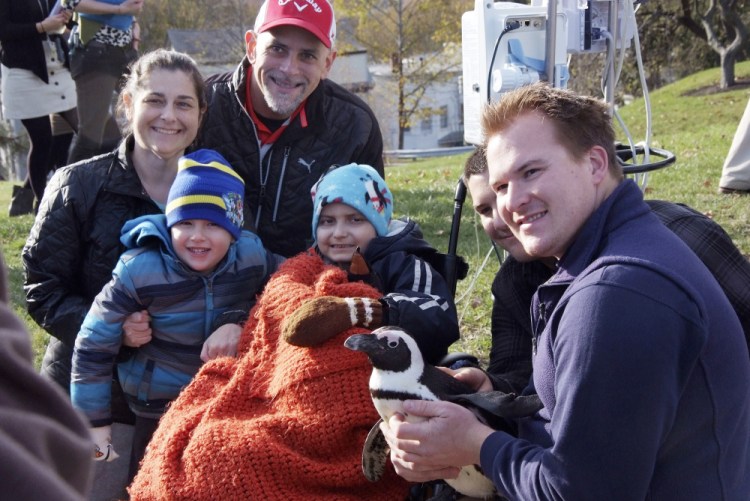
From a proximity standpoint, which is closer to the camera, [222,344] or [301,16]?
[222,344]

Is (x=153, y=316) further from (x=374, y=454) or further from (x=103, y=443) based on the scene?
(x=374, y=454)

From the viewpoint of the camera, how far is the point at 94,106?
6.46 meters

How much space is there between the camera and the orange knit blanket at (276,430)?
2445 millimetres

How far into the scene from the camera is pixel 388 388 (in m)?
2.36

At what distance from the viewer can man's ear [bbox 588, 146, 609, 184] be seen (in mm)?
Result: 2125

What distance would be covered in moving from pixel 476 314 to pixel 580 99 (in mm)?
3080

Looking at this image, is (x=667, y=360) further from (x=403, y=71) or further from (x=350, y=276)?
(x=403, y=71)

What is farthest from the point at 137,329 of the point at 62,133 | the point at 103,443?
the point at 62,133

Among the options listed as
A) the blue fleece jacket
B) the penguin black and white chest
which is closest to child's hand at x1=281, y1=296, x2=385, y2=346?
the penguin black and white chest

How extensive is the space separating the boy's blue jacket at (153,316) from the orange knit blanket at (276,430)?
0.32 metres

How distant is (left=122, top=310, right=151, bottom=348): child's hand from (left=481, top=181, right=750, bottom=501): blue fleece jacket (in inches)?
60.9

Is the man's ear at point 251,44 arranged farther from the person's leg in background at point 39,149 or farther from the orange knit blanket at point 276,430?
the person's leg in background at point 39,149

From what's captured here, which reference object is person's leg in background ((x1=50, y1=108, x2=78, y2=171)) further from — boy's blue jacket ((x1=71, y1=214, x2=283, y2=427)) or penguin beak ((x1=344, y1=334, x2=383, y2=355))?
penguin beak ((x1=344, y1=334, x2=383, y2=355))

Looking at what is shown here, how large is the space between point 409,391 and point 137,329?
3.93 feet
